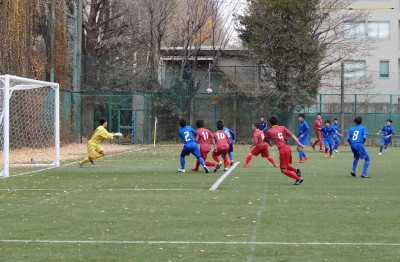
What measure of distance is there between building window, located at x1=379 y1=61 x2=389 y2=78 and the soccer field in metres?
39.4

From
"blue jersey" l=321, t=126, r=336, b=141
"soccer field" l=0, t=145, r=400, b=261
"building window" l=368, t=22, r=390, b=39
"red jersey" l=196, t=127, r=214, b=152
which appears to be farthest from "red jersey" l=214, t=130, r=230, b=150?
"building window" l=368, t=22, r=390, b=39

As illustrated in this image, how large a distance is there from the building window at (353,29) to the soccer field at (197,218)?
33.6 meters

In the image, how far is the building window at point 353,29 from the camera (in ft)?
180

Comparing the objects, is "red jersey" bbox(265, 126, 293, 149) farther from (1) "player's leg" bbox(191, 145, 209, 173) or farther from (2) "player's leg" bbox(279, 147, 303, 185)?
(1) "player's leg" bbox(191, 145, 209, 173)

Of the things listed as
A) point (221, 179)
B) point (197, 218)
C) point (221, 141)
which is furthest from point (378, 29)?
point (197, 218)

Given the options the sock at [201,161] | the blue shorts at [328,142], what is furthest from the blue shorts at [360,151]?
the blue shorts at [328,142]

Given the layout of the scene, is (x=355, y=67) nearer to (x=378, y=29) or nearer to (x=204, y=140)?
(x=378, y=29)

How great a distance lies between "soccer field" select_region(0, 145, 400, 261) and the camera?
9.84m

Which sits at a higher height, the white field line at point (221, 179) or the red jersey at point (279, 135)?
the red jersey at point (279, 135)

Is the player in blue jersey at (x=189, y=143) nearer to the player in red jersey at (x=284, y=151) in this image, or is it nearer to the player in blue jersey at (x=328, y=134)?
the player in red jersey at (x=284, y=151)

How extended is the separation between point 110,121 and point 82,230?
37097 mm

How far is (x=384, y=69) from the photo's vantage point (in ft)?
199

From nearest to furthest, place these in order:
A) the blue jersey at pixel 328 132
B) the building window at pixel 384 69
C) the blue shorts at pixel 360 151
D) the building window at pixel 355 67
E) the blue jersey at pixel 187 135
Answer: the blue shorts at pixel 360 151, the blue jersey at pixel 187 135, the blue jersey at pixel 328 132, the building window at pixel 355 67, the building window at pixel 384 69

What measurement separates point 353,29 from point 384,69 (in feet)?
17.8
